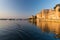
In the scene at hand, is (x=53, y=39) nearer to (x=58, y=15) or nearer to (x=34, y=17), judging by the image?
(x=58, y=15)

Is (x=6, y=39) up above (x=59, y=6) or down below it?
below

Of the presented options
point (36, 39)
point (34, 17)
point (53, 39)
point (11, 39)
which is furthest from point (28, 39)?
point (34, 17)

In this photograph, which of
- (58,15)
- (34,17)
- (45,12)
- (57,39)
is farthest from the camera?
(34,17)

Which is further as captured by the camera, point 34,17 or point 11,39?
point 34,17

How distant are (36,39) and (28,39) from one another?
1233mm

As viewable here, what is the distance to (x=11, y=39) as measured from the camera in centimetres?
1673

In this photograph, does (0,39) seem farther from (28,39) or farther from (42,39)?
(42,39)

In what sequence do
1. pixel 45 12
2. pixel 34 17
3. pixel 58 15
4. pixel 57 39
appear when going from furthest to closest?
pixel 34 17
pixel 45 12
pixel 58 15
pixel 57 39

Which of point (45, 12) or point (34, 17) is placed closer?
point (45, 12)

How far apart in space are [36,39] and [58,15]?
5643cm

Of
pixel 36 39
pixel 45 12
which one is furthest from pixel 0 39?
pixel 45 12

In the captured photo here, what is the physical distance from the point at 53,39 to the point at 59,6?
59.8 m

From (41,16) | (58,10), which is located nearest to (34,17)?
(41,16)

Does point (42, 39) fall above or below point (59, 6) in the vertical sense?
below
